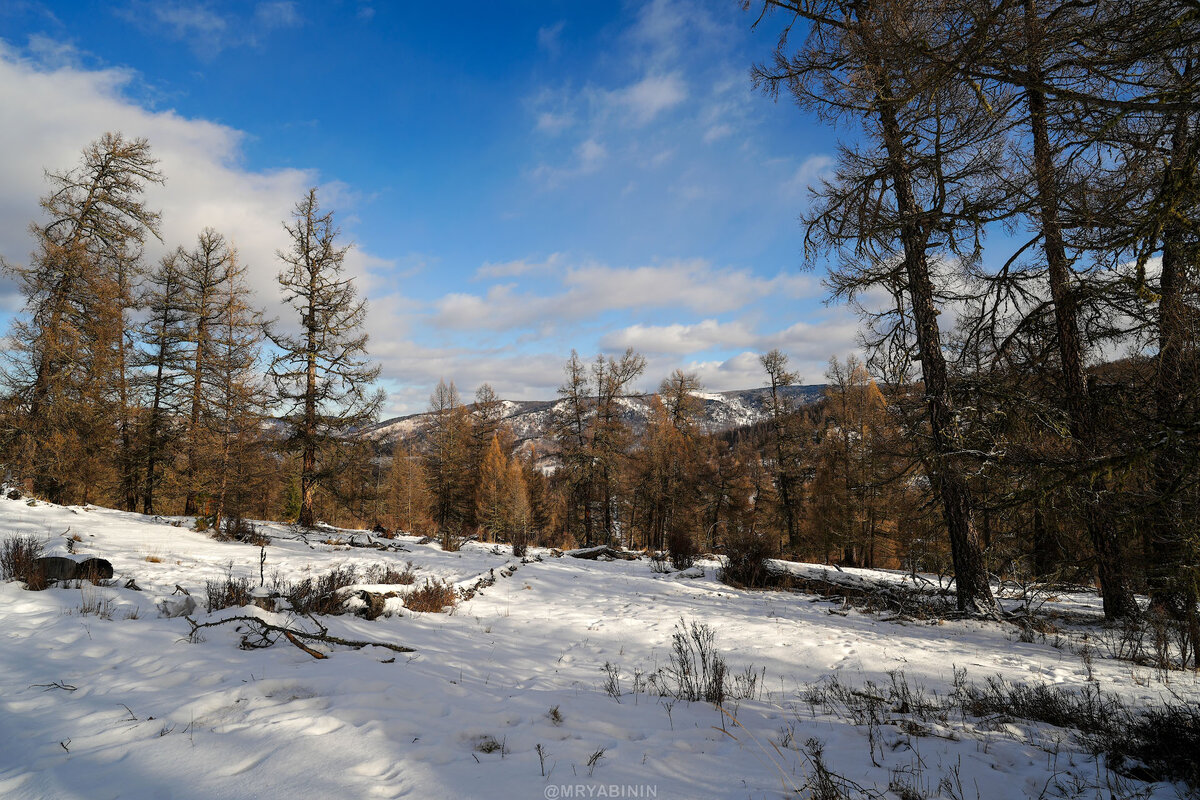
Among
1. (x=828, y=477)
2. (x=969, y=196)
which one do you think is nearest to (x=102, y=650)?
(x=969, y=196)

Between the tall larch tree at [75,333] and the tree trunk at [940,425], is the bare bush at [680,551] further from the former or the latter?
the tall larch tree at [75,333]

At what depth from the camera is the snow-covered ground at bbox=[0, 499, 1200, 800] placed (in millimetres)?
2455

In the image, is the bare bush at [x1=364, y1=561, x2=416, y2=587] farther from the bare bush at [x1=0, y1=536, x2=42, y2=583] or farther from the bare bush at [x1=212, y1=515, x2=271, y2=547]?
the bare bush at [x1=212, y1=515, x2=271, y2=547]

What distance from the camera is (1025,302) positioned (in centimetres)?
795

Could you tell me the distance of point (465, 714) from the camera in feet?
11.2

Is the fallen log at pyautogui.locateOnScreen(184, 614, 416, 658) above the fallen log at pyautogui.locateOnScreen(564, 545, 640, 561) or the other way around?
above

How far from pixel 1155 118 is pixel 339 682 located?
26.6 feet

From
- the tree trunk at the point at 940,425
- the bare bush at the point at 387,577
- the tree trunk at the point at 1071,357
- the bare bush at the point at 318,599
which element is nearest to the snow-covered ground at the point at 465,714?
the bare bush at the point at 318,599

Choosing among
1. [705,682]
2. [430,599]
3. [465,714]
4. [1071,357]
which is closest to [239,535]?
[430,599]

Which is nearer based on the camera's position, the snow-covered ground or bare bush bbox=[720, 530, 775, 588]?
the snow-covered ground

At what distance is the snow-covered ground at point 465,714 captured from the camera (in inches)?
96.7

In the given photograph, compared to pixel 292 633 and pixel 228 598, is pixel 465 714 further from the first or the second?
pixel 228 598

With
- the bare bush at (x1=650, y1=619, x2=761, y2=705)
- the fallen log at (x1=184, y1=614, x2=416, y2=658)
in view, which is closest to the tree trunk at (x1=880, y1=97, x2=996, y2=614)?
the bare bush at (x1=650, y1=619, x2=761, y2=705)

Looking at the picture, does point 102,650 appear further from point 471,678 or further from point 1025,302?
point 1025,302
